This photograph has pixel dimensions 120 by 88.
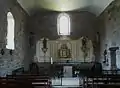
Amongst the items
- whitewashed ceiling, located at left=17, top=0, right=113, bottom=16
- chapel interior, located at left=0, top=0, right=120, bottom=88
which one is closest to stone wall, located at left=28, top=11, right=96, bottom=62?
chapel interior, located at left=0, top=0, right=120, bottom=88

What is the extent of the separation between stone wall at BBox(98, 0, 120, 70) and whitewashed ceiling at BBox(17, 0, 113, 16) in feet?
2.11

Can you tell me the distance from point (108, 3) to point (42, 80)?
11.2 meters

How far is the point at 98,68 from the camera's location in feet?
72.1

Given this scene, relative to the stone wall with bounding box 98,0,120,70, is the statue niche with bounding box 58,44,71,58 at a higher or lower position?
lower

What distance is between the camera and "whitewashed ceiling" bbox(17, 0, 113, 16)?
1995 centimetres

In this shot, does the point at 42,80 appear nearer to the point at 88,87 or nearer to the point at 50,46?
the point at 88,87

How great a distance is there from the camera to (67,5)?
2203cm

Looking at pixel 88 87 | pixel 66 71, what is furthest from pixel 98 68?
pixel 88 87

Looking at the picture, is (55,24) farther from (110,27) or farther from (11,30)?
(11,30)

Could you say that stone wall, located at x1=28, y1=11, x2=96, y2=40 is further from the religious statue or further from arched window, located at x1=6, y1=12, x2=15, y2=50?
arched window, located at x1=6, y1=12, x2=15, y2=50

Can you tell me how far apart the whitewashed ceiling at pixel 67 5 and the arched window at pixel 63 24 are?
3.16 ft

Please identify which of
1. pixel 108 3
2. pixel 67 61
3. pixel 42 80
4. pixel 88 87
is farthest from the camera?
pixel 67 61

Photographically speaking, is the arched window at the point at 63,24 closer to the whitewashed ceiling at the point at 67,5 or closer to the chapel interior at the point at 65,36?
the chapel interior at the point at 65,36

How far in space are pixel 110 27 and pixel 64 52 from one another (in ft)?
19.3
